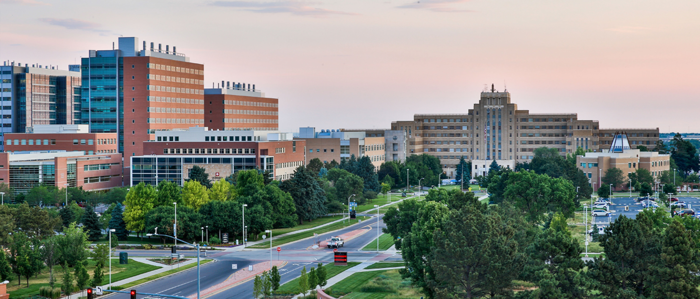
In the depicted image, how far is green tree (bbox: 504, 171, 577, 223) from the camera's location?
98375 mm

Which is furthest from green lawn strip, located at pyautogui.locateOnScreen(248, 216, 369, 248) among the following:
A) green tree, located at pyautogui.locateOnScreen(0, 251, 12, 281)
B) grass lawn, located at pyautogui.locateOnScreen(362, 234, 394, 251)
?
green tree, located at pyautogui.locateOnScreen(0, 251, 12, 281)

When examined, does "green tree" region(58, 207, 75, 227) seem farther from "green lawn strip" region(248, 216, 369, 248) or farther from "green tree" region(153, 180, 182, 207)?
"green lawn strip" region(248, 216, 369, 248)

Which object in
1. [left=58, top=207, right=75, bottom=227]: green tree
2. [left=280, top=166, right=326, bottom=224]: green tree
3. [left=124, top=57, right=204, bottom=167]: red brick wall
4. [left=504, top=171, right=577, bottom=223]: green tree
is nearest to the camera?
[left=58, top=207, right=75, bottom=227]: green tree

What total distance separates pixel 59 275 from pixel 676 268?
5550 centimetres

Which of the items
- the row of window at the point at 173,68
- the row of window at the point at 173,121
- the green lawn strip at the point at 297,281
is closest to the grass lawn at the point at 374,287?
the green lawn strip at the point at 297,281

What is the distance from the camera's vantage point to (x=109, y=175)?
153 m

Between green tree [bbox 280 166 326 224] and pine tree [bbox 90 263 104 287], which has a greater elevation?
green tree [bbox 280 166 326 224]

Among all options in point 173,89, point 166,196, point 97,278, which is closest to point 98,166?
point 173,89

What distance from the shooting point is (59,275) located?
233 ft

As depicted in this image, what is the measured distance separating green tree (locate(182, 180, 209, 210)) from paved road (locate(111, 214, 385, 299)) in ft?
43.1

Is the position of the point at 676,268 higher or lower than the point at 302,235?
higher

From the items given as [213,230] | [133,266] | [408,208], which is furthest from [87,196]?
[408,208]

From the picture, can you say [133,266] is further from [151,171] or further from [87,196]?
[151,171]

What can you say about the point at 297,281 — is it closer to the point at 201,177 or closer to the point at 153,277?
the point at 153,277
